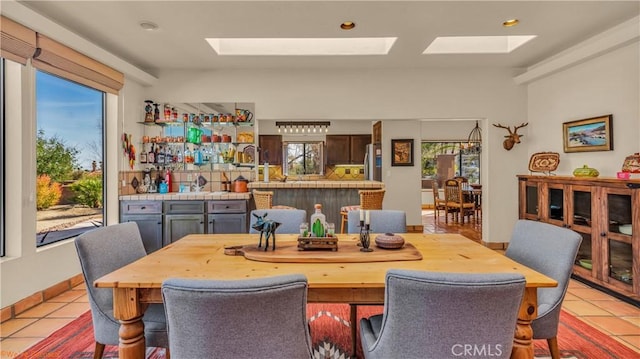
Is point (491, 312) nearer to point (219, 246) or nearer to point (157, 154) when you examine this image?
point (219, 246)

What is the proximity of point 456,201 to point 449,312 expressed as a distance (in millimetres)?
6560

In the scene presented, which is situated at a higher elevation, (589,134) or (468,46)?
(468,46)

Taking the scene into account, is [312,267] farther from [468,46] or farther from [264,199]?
[468,46]

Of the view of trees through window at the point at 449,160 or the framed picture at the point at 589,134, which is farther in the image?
the view of trees through window at the point at 449,160

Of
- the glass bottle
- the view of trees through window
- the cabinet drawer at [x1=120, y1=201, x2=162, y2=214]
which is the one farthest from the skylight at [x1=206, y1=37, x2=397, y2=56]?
the view of trees through window

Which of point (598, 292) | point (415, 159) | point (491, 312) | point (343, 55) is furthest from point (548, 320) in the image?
point (415, 159)

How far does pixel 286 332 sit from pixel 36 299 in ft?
9.72

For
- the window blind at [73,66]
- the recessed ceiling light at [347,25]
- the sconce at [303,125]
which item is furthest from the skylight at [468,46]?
the window blind at [73,66]

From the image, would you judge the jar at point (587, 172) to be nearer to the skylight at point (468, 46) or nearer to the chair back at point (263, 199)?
the skylight at point (468, 46)

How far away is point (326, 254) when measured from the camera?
177 cm

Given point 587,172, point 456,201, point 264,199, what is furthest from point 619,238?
point 456,201

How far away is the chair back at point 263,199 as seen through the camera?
3883mm

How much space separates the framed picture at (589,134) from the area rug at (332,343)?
1966 mm

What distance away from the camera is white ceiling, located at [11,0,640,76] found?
281cm
